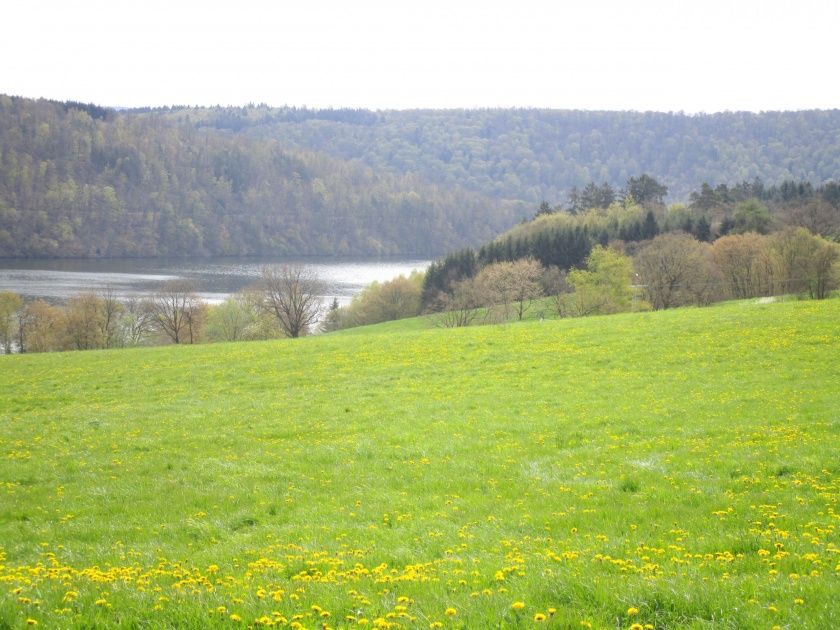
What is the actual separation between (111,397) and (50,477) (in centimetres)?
1220

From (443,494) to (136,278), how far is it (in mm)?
149930

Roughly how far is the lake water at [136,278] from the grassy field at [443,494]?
9203 centimetres

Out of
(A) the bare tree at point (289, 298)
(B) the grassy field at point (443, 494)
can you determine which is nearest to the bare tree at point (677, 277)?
(A) the bare tree at point (289, 298)

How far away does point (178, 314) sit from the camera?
80938 millimetres

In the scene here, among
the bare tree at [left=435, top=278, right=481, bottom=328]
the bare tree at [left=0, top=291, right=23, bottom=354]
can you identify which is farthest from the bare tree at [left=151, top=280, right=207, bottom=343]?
the bare tree at [left=435, top=278, right=481, bottom=328]

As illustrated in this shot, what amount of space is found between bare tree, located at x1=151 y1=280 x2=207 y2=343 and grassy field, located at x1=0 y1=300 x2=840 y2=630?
5054cm

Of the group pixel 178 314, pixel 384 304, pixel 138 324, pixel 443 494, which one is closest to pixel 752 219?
pixel 384 304

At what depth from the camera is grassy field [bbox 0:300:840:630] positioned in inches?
264

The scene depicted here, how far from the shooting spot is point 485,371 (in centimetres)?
2847

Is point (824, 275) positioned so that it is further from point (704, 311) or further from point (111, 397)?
point (111, 397)

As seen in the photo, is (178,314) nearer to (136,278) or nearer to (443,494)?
(443,494)

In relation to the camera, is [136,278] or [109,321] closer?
[109,321]

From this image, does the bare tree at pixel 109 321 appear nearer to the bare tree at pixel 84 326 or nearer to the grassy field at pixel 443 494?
the bare tree at pixel 84 326

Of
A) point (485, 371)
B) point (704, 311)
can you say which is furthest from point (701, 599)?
point (704, 311)
